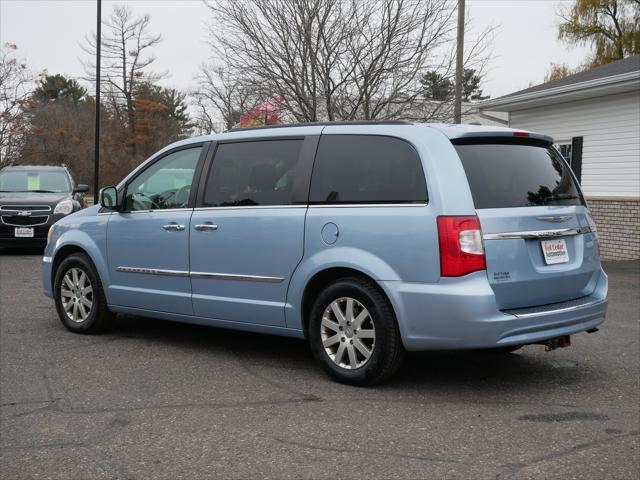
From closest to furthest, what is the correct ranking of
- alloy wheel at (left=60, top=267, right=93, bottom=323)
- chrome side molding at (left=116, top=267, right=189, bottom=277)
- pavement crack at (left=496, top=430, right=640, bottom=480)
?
pavement crack at (left=496, top=430, right=640, bottom=480)
chrome side molding at (left=116, top=267, right=189, bottom=277)
alloy wheel at (left=60, top=267, right=93, bottom=323)

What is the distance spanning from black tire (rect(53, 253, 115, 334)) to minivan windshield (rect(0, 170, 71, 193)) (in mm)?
9114

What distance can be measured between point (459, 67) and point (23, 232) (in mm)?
10183

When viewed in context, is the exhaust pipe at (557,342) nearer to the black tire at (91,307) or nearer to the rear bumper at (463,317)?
the rear bumper at (463,317)

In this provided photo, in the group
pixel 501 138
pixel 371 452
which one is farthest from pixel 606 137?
pixel 371 452

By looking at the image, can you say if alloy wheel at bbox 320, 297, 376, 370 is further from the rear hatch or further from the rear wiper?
the rear wiper

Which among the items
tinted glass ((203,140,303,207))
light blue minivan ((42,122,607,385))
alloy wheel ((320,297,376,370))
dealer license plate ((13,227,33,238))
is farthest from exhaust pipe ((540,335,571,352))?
dealer license plate ((13,227,33,238))

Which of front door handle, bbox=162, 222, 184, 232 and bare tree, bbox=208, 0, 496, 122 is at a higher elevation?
bare tree, bbox=208, 0, 496, 122

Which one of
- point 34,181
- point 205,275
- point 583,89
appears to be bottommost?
point 205,275

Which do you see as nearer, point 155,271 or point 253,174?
point 253,174

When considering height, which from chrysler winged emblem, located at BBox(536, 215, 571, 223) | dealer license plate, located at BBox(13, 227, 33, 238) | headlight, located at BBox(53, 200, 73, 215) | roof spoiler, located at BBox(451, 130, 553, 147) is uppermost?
roof spoiler, located at BBox(451, 130, 553, 147)

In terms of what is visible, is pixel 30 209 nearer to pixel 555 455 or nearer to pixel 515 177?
pixel 515 177

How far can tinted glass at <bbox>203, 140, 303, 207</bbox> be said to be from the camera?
588 centimetres

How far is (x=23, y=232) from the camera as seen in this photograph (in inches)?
580

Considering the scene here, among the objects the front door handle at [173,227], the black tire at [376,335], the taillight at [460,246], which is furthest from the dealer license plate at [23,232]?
the taillight at [460,246]
